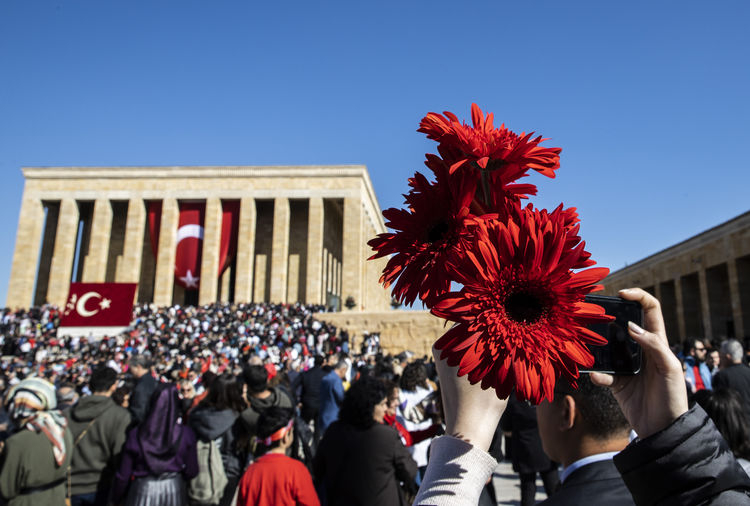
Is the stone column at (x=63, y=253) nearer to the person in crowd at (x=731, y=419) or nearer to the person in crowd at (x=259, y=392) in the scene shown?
the person in crowd at (x=259, y=392)

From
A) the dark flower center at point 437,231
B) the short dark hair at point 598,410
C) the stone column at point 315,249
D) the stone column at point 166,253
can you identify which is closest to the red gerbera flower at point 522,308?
the dark flower center at point 437,231

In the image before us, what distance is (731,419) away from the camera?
289 centimetres

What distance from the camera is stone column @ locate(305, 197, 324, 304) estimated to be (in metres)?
37.2

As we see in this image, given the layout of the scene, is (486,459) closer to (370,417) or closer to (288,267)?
(370,417)

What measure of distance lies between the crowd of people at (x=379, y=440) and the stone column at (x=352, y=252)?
1112 inches

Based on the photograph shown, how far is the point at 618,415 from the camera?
1.81 metres

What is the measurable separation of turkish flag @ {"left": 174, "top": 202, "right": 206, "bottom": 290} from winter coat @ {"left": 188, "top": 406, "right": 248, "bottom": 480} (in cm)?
3372

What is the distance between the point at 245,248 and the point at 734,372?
35035 millimetres

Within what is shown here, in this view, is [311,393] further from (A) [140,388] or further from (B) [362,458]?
(B) [362,458]

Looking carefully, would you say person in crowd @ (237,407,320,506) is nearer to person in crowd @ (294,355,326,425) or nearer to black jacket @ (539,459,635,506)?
black jacket @ (539,459,635,506)

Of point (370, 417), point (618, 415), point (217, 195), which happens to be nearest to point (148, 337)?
point (217, 195)

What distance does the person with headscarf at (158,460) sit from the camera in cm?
441

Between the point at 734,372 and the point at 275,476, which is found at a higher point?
the point at 734,372

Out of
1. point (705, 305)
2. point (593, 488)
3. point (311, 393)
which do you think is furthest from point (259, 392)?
point (705, 305)
